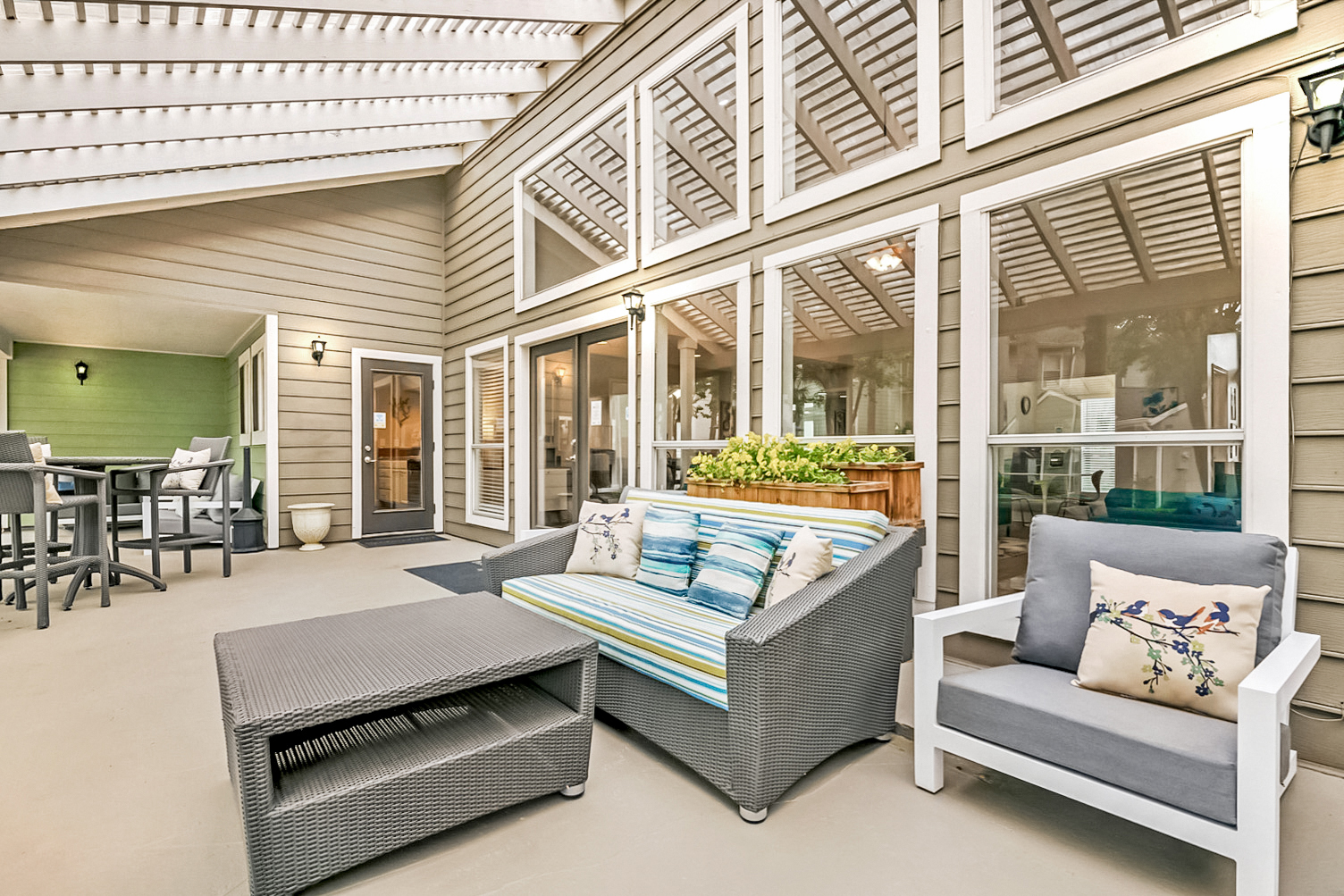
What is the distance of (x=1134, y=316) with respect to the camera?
246 cm

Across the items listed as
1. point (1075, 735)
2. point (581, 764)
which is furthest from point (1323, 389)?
point (581, 764)

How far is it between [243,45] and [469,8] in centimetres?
140

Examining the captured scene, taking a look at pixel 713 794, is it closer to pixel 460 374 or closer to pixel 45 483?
pixel 45 483

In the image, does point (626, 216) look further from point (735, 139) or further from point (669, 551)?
point (669, 551)

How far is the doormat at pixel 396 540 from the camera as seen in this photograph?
689 centimetres

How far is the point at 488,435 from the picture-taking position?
682cm

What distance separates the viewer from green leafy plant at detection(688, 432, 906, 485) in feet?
9.41

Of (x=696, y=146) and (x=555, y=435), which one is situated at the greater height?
(x=696, y=146)

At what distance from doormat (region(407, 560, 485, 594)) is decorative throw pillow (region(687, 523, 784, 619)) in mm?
2486

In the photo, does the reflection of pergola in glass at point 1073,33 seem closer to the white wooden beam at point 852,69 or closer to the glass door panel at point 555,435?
the white wooden beam at point 852,69

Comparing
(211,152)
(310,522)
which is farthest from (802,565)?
(211,152)

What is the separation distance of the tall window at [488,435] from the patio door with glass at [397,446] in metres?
0.75

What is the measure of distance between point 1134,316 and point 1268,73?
84 cm

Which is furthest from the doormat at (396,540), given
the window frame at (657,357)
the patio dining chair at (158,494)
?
the window frame at (657,357)
